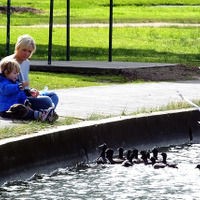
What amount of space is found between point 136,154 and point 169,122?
5.49 ft

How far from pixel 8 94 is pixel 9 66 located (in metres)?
0.33

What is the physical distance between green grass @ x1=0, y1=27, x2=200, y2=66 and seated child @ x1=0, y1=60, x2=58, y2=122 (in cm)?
1192

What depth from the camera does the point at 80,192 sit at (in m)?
8.18

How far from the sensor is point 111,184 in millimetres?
8555

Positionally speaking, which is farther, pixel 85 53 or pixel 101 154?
pixel 85 53

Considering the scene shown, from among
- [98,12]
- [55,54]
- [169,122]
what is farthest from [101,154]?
[98,12]

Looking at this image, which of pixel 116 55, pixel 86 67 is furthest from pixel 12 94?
pixel 116 55

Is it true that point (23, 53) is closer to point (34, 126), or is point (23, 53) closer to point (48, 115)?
point (48, 115)

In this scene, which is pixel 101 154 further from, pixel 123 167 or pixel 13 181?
pixel 13 181

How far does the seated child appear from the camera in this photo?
1022 cm

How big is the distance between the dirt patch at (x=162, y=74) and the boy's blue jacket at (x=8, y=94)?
7.51m

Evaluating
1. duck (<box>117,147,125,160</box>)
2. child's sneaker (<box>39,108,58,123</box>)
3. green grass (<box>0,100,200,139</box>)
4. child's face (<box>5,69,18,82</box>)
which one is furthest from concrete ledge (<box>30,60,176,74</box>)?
duck (<box>117,147,125,160</box>)

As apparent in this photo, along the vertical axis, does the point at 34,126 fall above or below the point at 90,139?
above

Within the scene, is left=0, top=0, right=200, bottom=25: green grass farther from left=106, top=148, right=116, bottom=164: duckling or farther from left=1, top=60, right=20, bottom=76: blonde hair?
left=106, top=148, right=116, bottom=164: duckling
